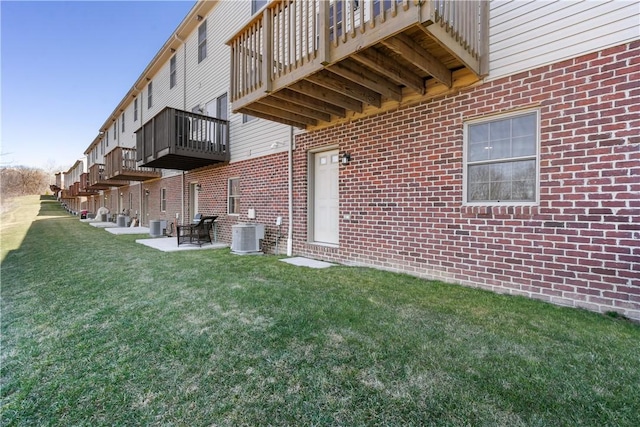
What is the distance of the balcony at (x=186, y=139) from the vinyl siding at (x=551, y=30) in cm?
745

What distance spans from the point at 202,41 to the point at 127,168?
22.9ft

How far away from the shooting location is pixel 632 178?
3012 mm

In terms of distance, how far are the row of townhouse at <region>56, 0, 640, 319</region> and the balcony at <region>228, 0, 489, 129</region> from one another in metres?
0.02

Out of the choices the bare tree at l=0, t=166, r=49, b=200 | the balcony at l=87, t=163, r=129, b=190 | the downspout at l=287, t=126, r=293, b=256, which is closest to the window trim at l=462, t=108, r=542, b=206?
the downspout at l=287, t=126, r=293, b=256

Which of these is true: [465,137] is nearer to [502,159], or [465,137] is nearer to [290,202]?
[502,159]

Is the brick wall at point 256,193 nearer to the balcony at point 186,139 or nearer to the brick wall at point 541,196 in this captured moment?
the balcony at point 186,139

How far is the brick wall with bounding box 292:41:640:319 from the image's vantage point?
3082 mm

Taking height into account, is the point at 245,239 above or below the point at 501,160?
below

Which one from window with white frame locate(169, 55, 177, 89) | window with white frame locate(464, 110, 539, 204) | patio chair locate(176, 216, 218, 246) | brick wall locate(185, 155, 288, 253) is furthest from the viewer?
window with white frame locate(169, 55, 177, 89)

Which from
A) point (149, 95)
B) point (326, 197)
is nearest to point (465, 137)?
point (326, 197)

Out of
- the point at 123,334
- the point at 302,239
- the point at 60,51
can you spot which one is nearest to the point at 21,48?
the point at 60,51

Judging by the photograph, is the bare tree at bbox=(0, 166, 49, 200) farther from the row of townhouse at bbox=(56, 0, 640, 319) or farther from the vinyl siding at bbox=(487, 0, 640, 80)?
the vinyl siding at bbox=(487, 0, 640, 80)

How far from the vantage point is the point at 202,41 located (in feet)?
Answer: 36.7

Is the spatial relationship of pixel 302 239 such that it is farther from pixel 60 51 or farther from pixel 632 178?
pixel 60 51
